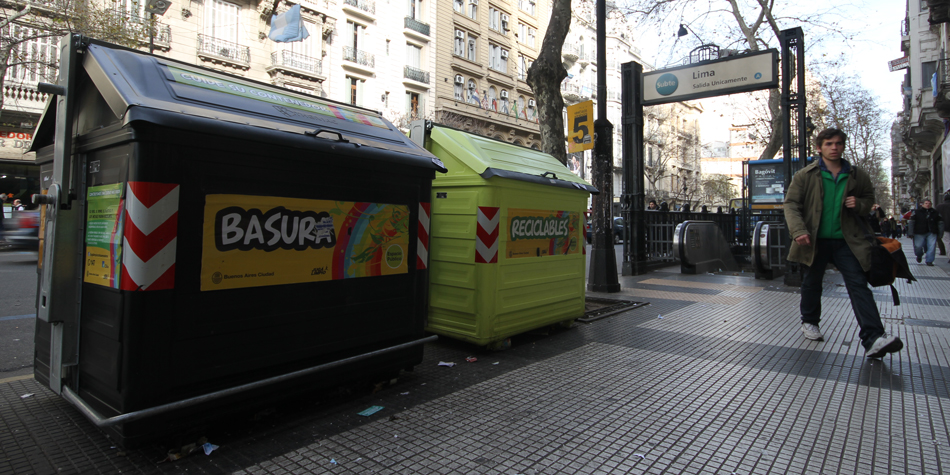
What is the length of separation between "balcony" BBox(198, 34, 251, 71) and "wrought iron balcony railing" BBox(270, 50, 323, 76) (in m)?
1.40

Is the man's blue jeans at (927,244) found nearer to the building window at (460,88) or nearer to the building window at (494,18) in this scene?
the building window at (460,88)

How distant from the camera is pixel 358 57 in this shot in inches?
1273

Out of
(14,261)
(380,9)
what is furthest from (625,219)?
(380,9)

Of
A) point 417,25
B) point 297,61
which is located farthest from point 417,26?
point 297,61

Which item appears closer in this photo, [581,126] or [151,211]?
[151,211]

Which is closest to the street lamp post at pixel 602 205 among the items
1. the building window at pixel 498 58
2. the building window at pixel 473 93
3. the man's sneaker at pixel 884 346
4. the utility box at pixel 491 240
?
the utility box at pixel 491 240

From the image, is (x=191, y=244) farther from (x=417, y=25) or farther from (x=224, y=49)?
(x=417, y=25)

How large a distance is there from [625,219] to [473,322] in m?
7.54

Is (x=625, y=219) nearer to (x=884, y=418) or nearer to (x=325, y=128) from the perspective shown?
(x=884, y=418)

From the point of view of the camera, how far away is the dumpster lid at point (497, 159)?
14.6ft

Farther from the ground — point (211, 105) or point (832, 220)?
point (211, 105)

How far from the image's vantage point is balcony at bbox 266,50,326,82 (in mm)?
28375

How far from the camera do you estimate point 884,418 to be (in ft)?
10.1

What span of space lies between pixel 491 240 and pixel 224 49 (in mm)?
27686
